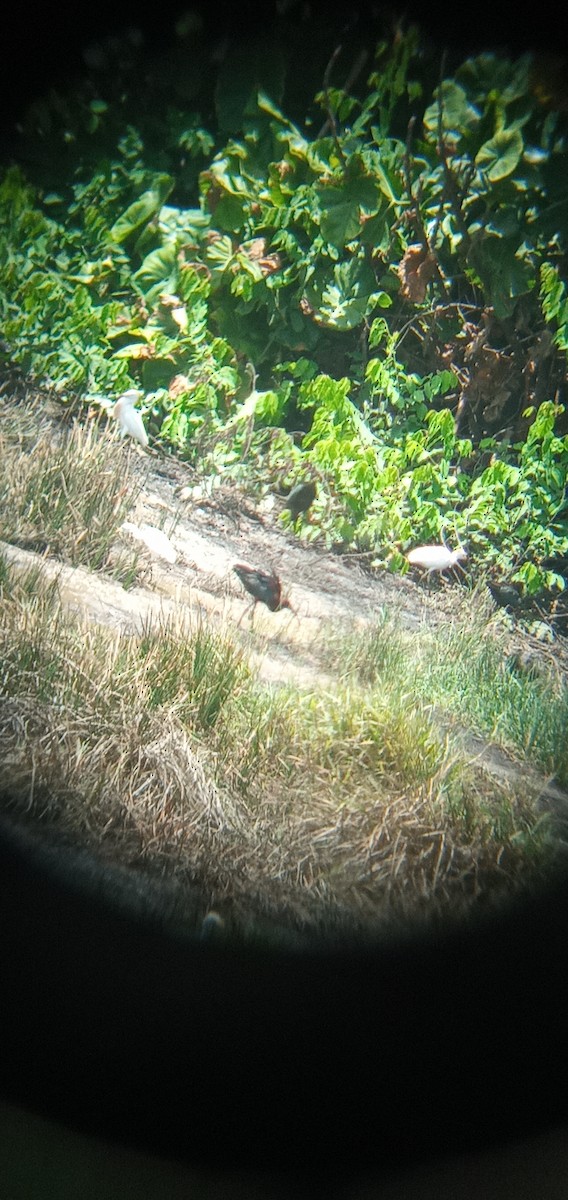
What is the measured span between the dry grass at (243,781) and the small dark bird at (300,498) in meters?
0.61

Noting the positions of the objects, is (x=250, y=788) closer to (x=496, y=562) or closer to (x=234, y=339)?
(x=496, y=562)

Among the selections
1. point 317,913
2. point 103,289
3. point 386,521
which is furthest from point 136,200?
point 317,913

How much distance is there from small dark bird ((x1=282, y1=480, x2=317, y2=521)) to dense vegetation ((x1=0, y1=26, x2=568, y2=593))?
0.04m

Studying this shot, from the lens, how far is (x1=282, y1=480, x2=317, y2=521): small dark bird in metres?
3.18

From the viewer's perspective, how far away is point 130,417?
3.14 meters

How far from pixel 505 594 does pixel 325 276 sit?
4.32ft

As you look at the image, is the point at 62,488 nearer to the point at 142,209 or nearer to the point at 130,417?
the point at 130,417

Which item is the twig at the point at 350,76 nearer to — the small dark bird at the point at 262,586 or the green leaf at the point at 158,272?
the green leaf at the point at 158,272

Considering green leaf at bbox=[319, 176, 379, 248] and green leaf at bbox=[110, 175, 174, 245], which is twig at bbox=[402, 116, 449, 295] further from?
green leaf at bbox=[110, 175, 174, 245]

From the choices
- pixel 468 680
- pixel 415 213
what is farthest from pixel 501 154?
pixel 468 680

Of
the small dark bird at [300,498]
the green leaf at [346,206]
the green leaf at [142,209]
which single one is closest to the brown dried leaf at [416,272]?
the green leaf at [346,206]

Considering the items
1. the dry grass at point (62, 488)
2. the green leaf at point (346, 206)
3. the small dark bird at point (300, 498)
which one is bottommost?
the dry grass at point (62, 488)

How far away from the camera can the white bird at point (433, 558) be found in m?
3.18

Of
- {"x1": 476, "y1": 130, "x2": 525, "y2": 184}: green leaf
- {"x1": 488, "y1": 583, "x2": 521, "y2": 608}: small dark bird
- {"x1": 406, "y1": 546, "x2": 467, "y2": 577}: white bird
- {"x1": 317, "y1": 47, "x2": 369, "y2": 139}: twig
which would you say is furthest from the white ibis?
{"x1": 317, "y1": 47, "x2": 369, "y2": 139}: twig
